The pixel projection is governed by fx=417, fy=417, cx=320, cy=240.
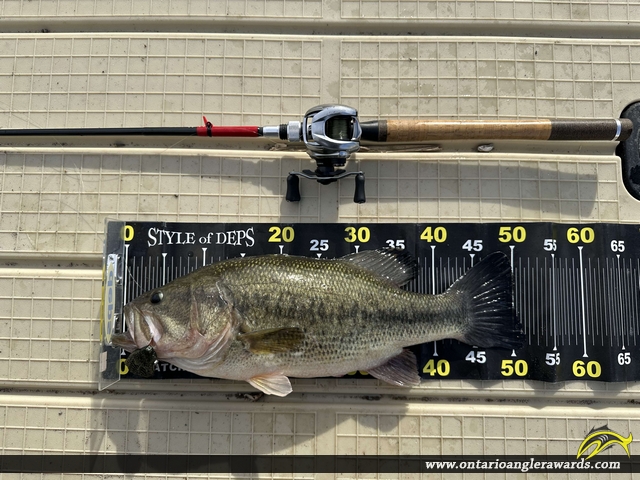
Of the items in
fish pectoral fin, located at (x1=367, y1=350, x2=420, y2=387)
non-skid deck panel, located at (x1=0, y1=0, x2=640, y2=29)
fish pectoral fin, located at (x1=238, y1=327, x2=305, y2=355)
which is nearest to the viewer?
fish pectoral fin, located at (x1=238, y1=327, x2=305, y2=355)

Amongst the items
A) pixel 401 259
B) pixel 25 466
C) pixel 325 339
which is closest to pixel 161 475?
pixel 25 466

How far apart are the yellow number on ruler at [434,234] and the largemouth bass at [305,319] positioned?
25cm

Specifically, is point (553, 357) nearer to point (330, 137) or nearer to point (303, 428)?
point (303, 428)

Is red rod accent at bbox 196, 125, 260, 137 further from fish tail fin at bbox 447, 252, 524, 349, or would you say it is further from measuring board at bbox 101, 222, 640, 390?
fish tail fin at bbox 447, 252, 524, 349

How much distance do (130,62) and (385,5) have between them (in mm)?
1555

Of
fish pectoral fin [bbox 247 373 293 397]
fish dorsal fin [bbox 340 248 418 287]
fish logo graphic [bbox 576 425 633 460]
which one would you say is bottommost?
fish logo graphic [bbox 576 425 633 460]

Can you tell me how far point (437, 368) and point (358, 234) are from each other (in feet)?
2.78

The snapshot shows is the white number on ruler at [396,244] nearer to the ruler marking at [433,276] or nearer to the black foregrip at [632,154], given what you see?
the ruler marking at [433,276]

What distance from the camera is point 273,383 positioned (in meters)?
2.03

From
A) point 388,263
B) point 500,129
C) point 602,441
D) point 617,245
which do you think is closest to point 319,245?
point 388,263

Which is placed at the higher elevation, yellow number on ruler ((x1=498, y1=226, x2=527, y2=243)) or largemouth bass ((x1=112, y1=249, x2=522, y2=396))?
yellow number on ruler ((x1=498, y1=226, x2=527, y2=243))

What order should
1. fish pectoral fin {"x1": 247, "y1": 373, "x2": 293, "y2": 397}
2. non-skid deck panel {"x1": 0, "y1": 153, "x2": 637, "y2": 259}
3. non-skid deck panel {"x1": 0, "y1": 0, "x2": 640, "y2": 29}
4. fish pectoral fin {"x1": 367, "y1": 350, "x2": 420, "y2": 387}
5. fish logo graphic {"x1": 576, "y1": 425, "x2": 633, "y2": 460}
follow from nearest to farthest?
1. fish pectoral fin {"x1": 247, "y1": 373, "x2": 293, "y2": 397}
2. fish pectoral fin {"x1": 367, "y1": 350, "x2": 420, "y2": 387}
3. fish logo graphic {"x1": 576, "y1": 425, "x2": 633, "y2": 460}
4. non-skid deck panel {"x1": 0, "y1": 153, "x2": 637, "y2": 259}
5. non-skid deck panel {"x1": 0, "y1": 0, "x2": 640, "y2": 29}

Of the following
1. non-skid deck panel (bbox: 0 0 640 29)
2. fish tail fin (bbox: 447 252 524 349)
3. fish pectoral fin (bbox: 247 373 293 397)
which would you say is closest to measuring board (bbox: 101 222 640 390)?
fish tail fin (bbox: 447 252 524 349)

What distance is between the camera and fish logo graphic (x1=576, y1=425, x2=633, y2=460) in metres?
2.25
